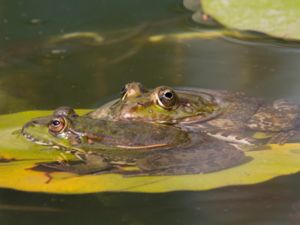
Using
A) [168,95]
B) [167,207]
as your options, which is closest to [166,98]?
[168,95]

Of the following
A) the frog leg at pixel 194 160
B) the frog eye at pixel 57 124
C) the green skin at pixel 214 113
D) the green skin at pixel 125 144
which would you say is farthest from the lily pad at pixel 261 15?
the frog eye at pixel 57 124

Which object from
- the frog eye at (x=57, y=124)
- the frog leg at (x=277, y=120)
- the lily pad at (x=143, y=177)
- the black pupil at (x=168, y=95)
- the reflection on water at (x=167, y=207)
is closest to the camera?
the reflection on water at (x=167, y=207)

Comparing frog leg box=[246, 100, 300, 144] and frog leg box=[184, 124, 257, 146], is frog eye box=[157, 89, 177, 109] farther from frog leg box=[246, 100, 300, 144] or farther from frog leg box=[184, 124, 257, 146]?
frog leg box=[246, 100, 300, 144]

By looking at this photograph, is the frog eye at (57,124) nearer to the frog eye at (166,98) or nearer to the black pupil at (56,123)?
the black pupil at (56,123)

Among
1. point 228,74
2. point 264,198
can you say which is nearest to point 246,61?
point 228,74

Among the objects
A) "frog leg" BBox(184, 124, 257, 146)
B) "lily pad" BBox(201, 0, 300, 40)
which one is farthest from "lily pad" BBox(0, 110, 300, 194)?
"lily pad" BBox(201, 0, 300, 40)

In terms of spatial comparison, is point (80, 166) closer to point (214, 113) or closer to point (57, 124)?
point (57, 124)

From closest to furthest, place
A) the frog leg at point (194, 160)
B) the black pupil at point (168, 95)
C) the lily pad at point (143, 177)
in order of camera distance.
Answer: the lily pad at point (143, 177)
the frog leg at point (194, 160)
the black pupil at point (168, 95)
